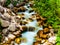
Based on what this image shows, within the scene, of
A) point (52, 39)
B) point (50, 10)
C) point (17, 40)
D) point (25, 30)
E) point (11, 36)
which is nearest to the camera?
point (52, 39)

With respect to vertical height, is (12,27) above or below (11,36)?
above

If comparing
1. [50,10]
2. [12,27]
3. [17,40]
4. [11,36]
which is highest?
[50,10]

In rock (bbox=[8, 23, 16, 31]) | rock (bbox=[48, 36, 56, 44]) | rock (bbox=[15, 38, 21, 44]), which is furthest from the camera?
rock (bbox=[8, 23, 16, 31])

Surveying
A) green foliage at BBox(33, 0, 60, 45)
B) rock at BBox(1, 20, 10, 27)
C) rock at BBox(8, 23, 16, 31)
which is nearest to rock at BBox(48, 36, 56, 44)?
green foliage at BBox(33, 0, 60, 45)

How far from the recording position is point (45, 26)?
15609 millimetres

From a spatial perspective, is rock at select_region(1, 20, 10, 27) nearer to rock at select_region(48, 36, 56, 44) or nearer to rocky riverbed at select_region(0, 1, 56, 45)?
rocky riverbed at select_region(0, 1, 56, 45)

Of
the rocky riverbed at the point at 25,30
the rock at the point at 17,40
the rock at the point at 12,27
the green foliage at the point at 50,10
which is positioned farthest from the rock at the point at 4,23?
the green foliage at the point at 50,10

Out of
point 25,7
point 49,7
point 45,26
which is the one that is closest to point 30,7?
point 25,7

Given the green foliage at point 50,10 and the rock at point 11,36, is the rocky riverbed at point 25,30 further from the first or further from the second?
the green foliage at point 50,10

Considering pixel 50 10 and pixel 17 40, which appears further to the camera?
pixel 50 10

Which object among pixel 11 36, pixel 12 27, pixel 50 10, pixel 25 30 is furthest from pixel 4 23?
pixel 50 10

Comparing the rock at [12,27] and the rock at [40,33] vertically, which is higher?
the rock at [12,27]

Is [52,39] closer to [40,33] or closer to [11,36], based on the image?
[40,33]

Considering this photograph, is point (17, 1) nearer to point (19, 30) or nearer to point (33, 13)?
point (33, 13)
